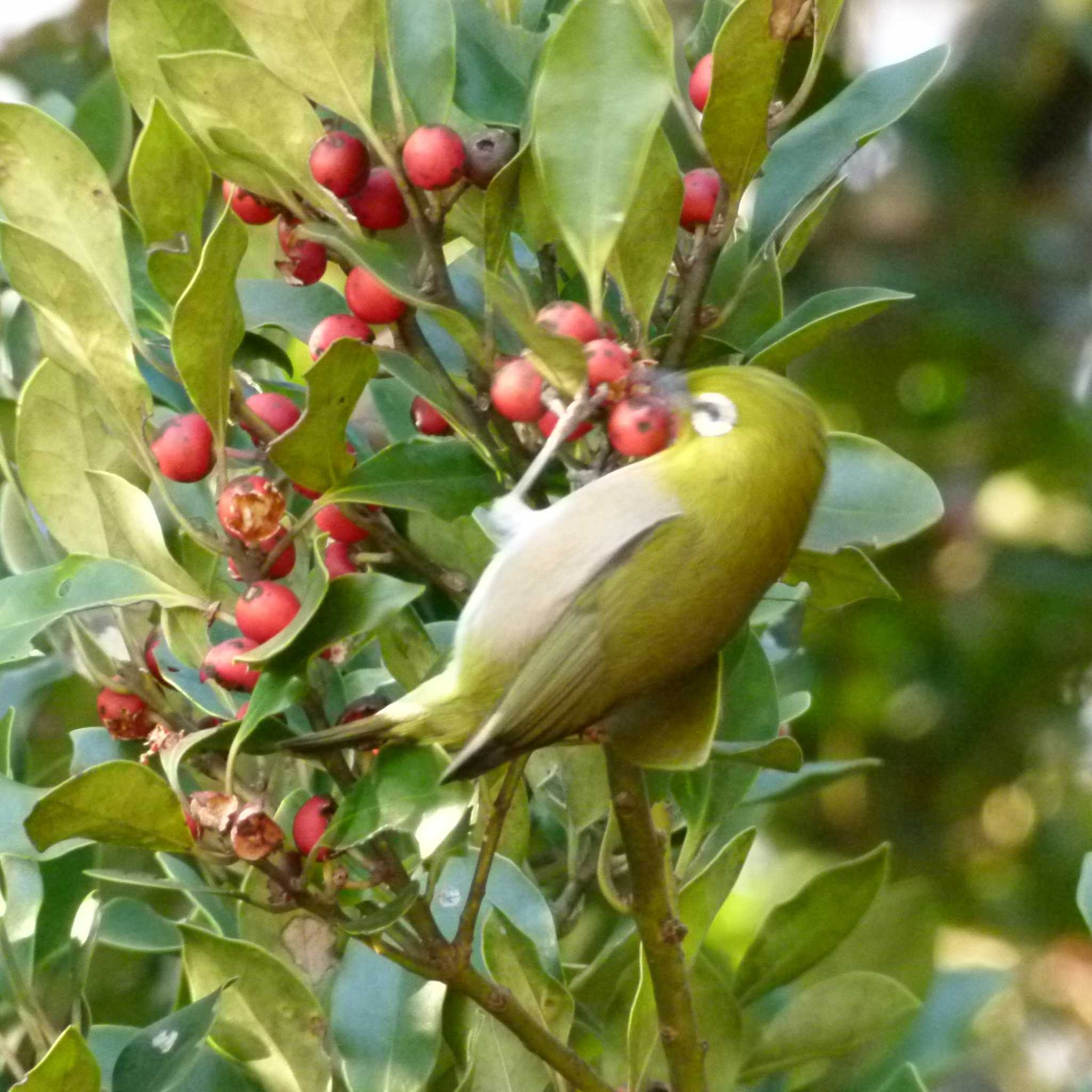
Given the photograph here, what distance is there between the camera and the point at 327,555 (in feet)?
6.20

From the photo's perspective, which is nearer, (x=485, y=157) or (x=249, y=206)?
(x=485, y=157)

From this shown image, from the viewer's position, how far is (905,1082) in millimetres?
1968

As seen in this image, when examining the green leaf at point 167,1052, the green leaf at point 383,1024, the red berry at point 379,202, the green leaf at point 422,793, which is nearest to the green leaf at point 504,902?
the green leaf at point 383,1024

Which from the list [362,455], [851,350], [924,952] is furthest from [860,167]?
[362,455]

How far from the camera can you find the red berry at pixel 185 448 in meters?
1.69

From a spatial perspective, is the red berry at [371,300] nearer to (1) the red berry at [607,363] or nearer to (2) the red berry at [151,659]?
(1) the red berry at [607,363]

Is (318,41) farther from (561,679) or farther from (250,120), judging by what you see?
(561,679)

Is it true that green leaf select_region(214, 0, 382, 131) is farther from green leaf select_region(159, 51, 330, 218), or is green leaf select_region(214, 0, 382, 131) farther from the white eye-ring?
the white eye-ring

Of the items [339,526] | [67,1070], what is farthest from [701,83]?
[67,1070]

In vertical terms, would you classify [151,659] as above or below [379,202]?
below

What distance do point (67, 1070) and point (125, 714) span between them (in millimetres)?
388

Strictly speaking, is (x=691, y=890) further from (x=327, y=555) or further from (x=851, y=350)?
(x=851, y=350)

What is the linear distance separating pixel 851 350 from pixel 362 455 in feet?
10.0

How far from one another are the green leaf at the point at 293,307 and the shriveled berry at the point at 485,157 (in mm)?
329
